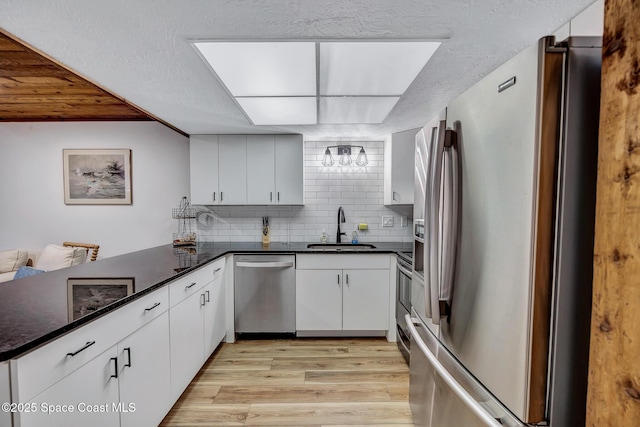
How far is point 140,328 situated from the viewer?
1420 millimetres

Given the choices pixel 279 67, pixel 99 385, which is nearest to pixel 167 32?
pixel 279 67

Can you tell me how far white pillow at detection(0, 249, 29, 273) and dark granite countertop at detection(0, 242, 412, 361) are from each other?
1.91 metres

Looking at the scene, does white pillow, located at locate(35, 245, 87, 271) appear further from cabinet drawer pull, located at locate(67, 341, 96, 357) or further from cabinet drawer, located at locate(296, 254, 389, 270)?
cabinet drawer pull, located at locate(67, 341, 96, 357)

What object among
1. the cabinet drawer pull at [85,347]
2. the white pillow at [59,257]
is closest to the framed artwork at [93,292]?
the cabinet drawer pull at [85,347]

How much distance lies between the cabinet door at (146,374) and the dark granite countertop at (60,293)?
0.71 feet

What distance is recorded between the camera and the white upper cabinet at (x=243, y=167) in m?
3.10

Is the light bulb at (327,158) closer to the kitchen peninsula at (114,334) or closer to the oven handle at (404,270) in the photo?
the oven handle at (404,270)

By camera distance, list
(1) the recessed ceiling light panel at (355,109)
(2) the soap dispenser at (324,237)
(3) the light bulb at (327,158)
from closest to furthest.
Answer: (1) the recessed ceiling light panel at (355,109) → (3) the light bulb at (327,158) → (2) the soap dispenser at (324,237)

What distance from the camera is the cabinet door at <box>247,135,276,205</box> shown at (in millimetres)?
3107

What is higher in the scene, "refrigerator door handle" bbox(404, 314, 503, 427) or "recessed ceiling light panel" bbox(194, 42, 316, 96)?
"recessed ceiling light panel" bbox(194, 42, 316, 96)

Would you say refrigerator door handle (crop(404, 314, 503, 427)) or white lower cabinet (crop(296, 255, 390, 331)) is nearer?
refrigerator door handle (crop(404, 314, 503, 427))

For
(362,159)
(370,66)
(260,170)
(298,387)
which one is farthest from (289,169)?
(298,387)

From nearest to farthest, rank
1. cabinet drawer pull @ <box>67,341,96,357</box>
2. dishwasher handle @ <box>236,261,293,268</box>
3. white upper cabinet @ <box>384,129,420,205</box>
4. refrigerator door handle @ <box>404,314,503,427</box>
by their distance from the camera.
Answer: refrigerator door handle @ <box>404,314,503,427</box> < cabinet drawer pull @ <box>67,341,96,357</box> < dishwasher handle @ <box>236,261,293,268</box> < white upper cabinet @ <box>384,129,420,205</box>

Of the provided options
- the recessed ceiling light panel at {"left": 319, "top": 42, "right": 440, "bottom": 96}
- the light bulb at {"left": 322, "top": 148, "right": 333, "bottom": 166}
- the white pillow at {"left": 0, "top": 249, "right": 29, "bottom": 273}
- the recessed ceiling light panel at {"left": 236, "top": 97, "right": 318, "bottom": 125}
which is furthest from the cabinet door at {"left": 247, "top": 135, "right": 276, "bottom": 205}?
the white pillow at {"left": 0, "top": 249, "right": 29, "bottom": 273}
